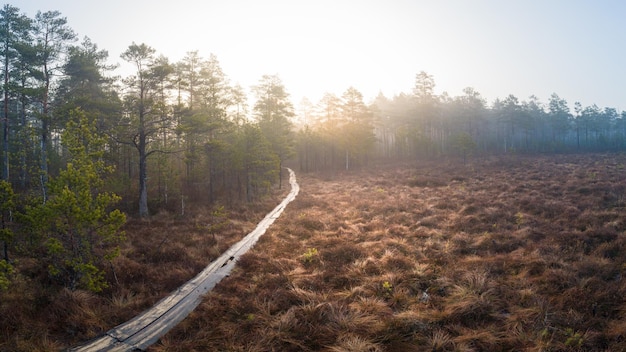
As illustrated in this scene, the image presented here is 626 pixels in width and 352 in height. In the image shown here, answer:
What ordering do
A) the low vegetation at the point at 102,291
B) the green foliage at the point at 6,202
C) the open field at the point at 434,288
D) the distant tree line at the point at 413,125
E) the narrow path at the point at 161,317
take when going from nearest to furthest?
the open field at the point at 434,288, the narrow path at the point at 161,317, the low vegetation at the point at 102,291, the green foliage at the point at 6,202, the distant tree line at the point at 413,125

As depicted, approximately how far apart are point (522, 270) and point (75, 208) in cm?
1145

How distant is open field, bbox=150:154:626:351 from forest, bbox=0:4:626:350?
3.88 metres

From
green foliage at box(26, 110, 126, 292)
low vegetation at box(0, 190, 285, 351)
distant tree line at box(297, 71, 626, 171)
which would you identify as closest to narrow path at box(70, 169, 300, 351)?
low vegetation at box(0, 190, 285, 351)

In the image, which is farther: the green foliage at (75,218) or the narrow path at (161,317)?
the green foliage at (75,218)

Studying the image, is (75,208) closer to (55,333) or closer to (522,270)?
(55,333)

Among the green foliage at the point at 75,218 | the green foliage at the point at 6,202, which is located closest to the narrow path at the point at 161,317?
the green foliage at the point at 75,218

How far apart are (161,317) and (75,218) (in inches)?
122

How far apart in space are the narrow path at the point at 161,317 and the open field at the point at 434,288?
35cm

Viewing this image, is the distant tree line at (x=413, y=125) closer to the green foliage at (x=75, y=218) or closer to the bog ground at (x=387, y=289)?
the bog ground at (x=387, y=289)

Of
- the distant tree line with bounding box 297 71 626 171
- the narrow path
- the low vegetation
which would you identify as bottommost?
the narrow path

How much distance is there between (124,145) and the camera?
846 inches

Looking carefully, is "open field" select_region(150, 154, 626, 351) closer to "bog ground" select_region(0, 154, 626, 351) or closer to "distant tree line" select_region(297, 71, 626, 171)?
"bog ground" select_region(0, 154, 626, 351)

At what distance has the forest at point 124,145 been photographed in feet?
23.6

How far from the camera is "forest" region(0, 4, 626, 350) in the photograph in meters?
7.19
